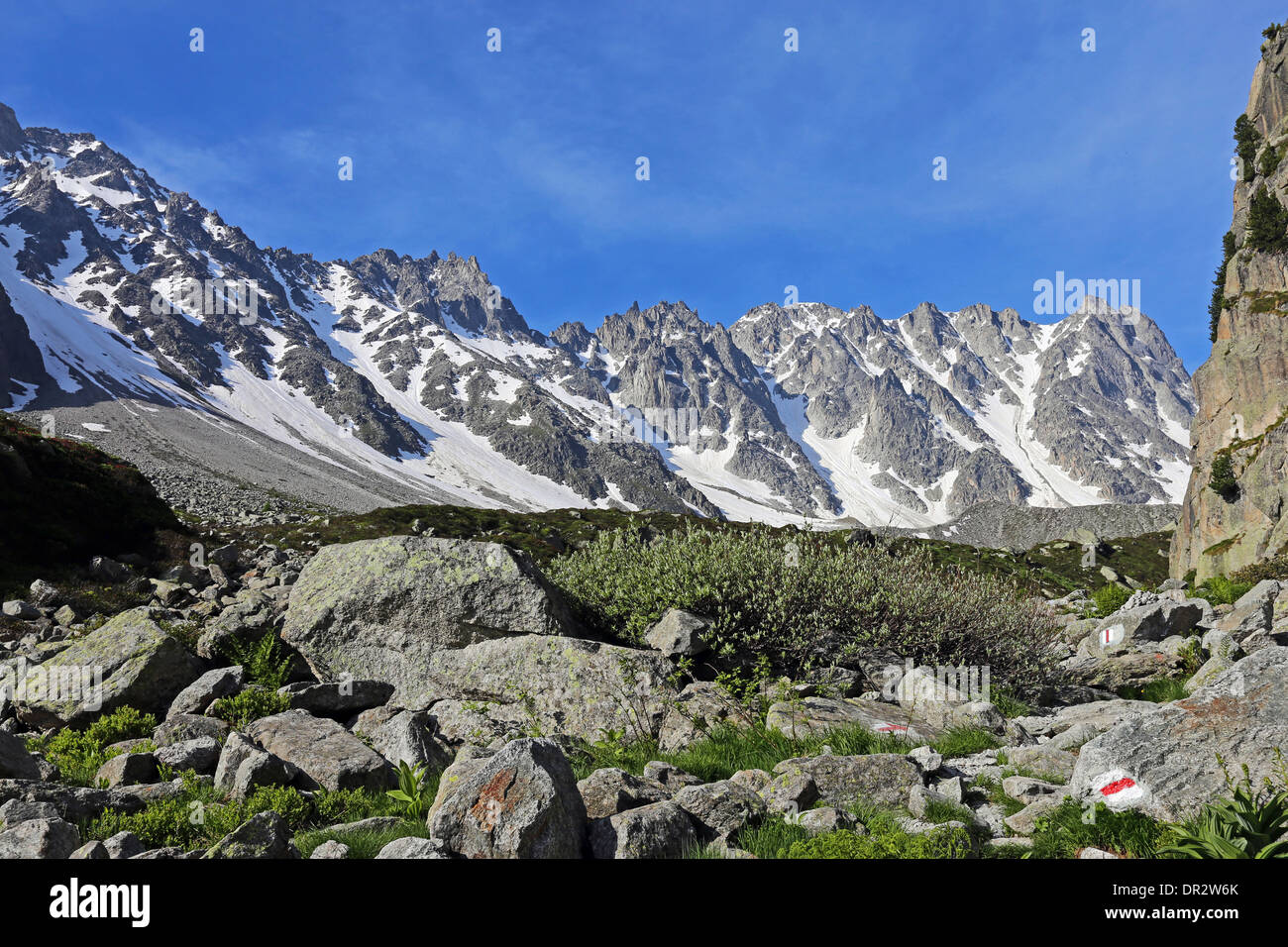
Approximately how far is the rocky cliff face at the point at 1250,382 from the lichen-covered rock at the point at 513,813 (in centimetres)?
3398

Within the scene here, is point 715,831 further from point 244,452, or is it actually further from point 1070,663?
point 244,452

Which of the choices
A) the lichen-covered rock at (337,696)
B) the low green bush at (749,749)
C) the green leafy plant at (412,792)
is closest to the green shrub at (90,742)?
the lichen-covered rock at (337,696)

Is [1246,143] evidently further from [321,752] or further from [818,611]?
[321,752]

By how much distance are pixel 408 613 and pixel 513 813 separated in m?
5.18

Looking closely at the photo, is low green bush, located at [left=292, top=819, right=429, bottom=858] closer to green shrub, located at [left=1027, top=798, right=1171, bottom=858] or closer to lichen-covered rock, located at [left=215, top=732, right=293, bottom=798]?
lichen-covered rock, located at [left=215, top=732, right=293, bottom=798]

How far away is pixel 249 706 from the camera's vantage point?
6.76m

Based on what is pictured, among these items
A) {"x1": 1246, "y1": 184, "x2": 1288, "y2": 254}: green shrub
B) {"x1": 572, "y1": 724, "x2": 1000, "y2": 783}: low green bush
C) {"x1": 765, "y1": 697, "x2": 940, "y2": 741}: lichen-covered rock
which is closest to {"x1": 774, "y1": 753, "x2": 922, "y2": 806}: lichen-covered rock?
{"x1": 572, "y1": 724, "x2": 1000, "y2": 783}: low green bush

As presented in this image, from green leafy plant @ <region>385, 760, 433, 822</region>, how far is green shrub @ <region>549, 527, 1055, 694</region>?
3.69 metres

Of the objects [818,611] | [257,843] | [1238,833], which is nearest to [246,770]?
[257,843]

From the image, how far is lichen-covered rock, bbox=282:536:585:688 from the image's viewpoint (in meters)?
8.19

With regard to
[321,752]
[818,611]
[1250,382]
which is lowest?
[321,752]
